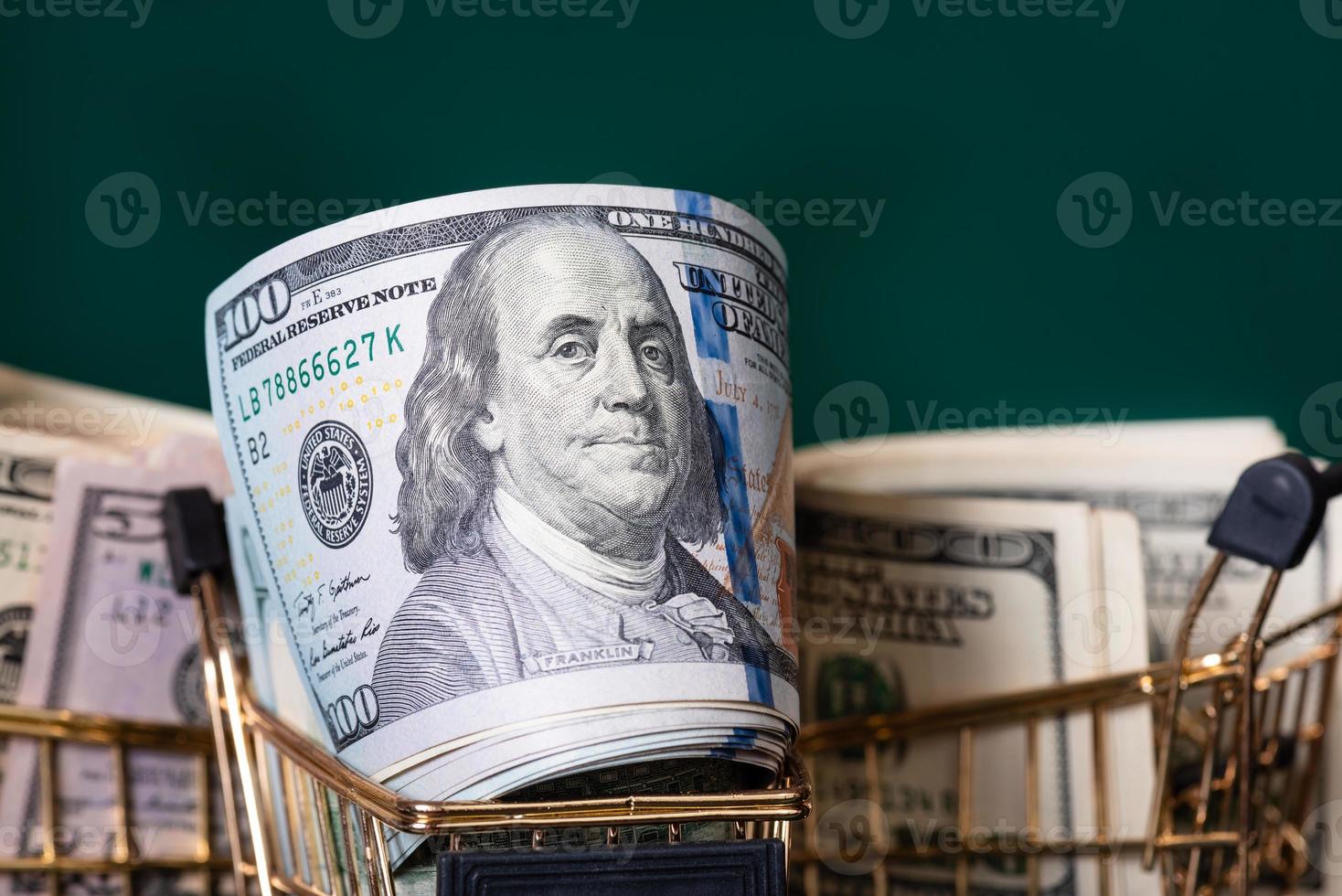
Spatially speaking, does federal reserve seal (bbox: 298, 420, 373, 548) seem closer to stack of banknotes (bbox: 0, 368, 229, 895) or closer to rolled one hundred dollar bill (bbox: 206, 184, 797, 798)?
rolled one hundred dollar bill (bbox: 206, 184, 797, 798)

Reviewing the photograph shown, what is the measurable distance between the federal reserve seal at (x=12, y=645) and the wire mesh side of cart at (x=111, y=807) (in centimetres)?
2

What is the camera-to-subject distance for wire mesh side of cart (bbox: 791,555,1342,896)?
2.32 feet

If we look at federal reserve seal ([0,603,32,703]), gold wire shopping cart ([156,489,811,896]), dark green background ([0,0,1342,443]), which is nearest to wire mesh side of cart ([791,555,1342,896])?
gold wire shopping cart ([156,489,811,896])

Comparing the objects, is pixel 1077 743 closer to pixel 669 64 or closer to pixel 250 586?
pixel 250 586

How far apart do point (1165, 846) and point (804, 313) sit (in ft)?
1.89

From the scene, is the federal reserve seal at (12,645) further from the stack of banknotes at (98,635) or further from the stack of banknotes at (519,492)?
the stack of banknotes at (519,492)

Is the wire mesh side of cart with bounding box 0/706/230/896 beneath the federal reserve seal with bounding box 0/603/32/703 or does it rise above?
beneath

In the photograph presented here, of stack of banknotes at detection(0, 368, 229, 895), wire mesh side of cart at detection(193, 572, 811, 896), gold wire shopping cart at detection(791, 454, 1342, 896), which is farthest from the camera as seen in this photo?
stack of banknotes at detection(0, 368, 229, 895)

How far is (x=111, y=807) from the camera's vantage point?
2.54ft

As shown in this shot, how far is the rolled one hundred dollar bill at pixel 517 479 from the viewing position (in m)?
0.51

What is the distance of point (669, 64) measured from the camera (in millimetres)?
1091

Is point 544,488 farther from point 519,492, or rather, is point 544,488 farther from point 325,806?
point 325,806

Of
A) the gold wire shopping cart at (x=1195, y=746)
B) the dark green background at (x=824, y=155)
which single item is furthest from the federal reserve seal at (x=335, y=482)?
the dark green background at (x=824, y=155)

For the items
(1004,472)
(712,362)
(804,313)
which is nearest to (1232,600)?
(1004,472)
